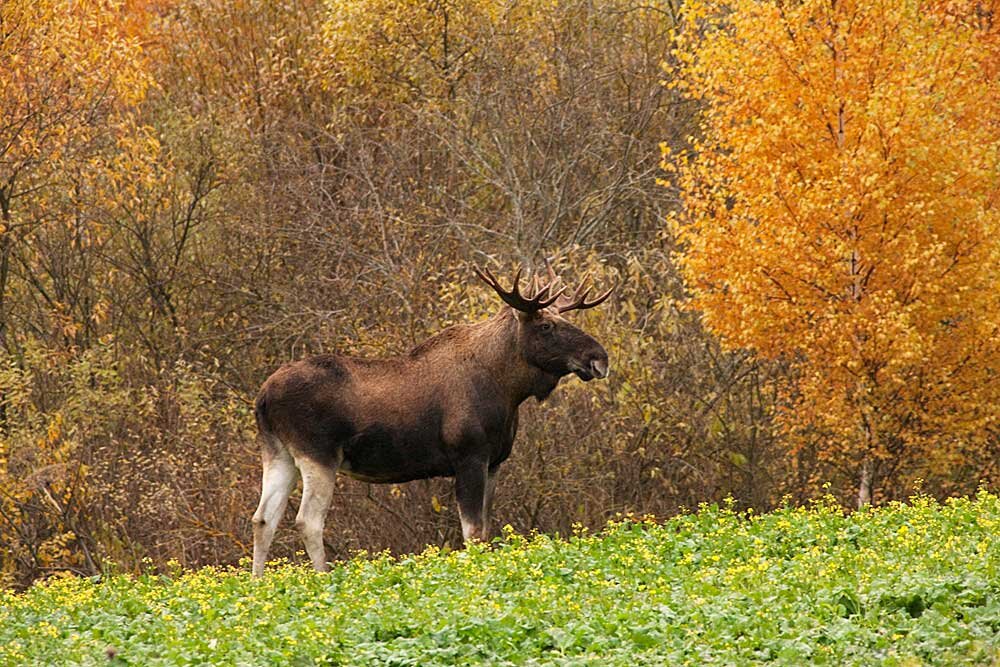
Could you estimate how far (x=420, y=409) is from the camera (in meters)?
15.7

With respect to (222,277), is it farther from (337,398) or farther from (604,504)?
(337,398)

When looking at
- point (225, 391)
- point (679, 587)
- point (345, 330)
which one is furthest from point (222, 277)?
point (679, 587)

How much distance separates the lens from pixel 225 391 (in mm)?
23484

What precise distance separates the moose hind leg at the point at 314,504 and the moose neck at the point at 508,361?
184 centimetres

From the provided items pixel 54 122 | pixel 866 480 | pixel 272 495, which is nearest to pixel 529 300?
pixel 272 495

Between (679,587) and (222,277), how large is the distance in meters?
15.7

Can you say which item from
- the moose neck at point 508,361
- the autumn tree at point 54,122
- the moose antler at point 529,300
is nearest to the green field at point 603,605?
the moose neck at point 508,361

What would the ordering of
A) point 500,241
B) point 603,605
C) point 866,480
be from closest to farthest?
point 603,605
point 866,480
point 500,241

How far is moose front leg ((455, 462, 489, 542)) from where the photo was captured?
15.5m

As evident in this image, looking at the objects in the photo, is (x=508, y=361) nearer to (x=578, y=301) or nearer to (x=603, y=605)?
(x=578, y=301)

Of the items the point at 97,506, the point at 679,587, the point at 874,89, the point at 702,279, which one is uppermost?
the point at 874,89

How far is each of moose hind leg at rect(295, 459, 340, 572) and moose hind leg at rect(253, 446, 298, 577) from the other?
0.26 meters

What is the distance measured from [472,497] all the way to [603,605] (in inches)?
186

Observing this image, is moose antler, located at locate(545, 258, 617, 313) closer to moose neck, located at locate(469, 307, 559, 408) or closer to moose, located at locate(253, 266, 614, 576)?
moose, located at locate(253, 266, 614, 576)
